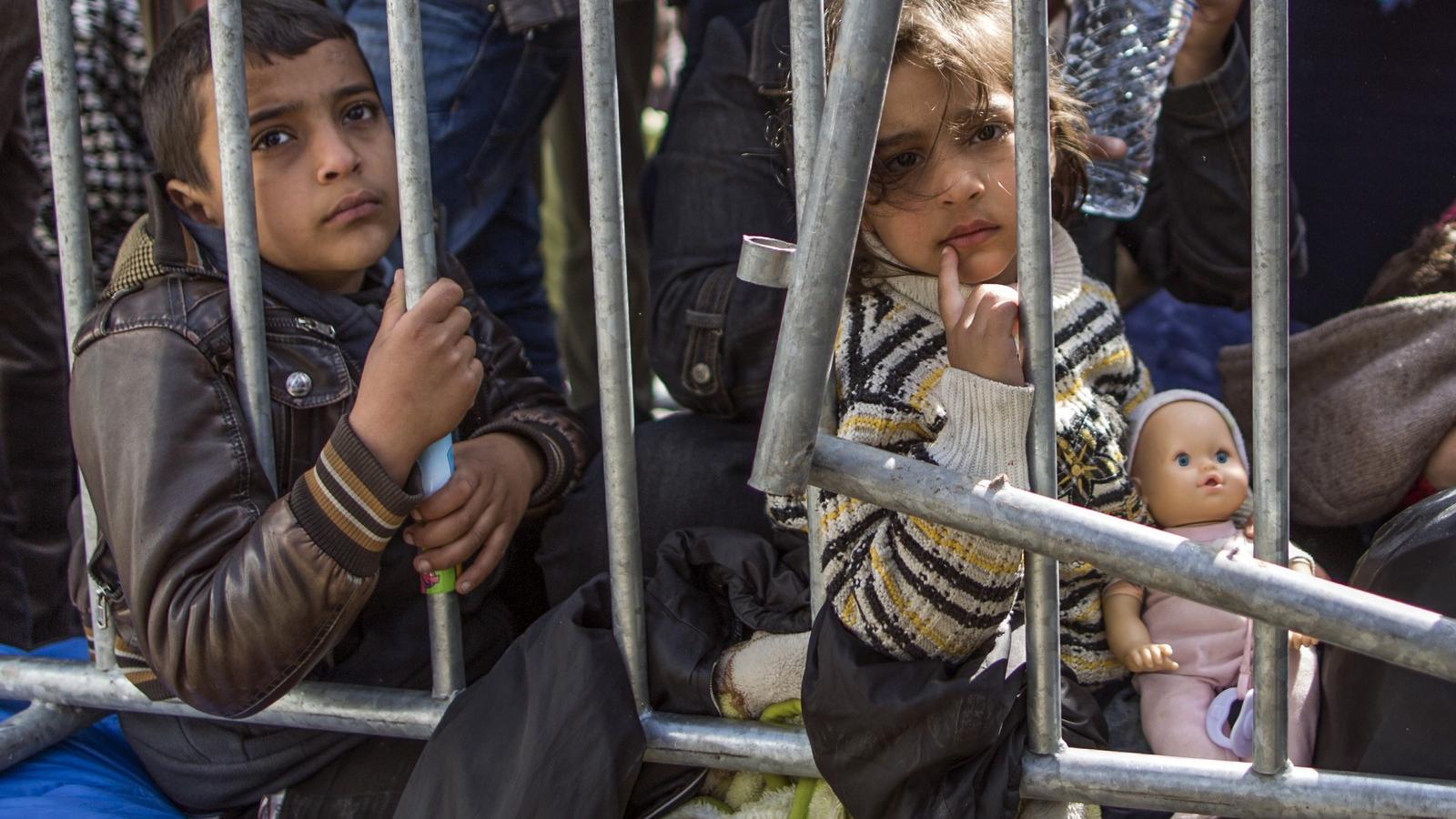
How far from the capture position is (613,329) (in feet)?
4.97

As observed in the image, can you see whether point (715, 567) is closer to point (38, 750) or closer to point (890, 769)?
point (890, 769)

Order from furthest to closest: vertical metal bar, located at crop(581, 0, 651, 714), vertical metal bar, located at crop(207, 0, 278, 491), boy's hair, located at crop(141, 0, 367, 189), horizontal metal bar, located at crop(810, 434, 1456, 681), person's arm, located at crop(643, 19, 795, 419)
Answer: person's arm, located at crop(643, 19, 795, 419) < boy's hair, located at crop(141, 0, 367, 189) < vertical metal bar, located at crop(207, 0, 278, 491) < vertical metal bar, located at crop(581, 0, 651, 714) < horizontal metal bar, located at crop(810, 434, 1456, 681)

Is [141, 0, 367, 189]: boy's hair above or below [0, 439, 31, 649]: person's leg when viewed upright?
above

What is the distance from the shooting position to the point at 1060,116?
1.83 m

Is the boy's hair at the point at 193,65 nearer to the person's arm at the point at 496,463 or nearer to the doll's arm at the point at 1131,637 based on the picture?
the person's arm at the point at 496,463

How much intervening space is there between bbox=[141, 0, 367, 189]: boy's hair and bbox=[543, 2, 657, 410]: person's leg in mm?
1245

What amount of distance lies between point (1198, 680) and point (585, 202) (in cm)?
229

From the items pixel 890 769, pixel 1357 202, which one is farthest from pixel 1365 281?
pixel 890 769

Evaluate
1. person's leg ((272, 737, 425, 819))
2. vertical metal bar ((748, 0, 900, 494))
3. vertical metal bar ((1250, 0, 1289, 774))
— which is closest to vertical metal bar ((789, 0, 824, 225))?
vertical metal bar ((748, 0, 900, 494))

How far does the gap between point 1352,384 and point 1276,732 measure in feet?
2.73

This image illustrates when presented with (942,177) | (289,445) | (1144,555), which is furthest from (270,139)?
(1144,555)

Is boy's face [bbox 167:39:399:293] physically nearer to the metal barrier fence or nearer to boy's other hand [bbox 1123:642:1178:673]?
the metal barrier fence

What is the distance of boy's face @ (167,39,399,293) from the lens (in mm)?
1907

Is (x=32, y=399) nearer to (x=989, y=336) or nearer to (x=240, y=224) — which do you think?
(x=240, y=224)
